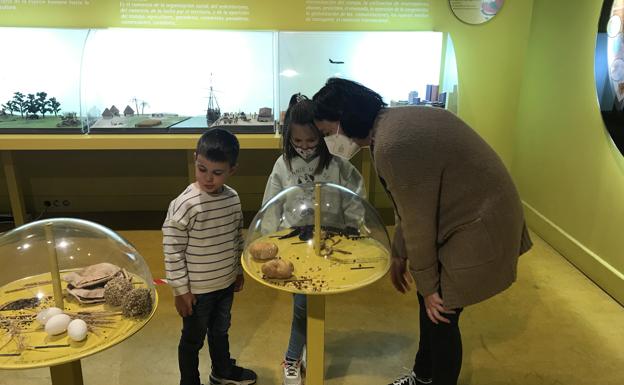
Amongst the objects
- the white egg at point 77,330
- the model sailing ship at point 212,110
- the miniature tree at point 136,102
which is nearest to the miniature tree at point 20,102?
the miniature tree at point 136,102

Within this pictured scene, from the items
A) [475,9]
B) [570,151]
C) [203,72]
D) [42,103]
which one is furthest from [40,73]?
[570,151]

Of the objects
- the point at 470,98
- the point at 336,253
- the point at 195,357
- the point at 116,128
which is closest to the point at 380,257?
the point at 336,253

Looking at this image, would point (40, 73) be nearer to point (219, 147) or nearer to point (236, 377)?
point (219, 147)

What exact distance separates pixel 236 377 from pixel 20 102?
3221 millimetres

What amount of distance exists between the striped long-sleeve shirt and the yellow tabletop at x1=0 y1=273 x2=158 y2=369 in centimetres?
41

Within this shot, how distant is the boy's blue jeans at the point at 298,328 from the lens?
89.1 inches

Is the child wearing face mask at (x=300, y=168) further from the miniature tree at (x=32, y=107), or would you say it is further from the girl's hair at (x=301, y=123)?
the miniature tree at (x=32, y=107)

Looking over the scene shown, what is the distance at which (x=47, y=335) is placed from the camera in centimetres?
131

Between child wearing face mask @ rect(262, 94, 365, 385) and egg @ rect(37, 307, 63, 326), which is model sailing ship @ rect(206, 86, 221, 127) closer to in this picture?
child wearing face mask @ rect(262, 94, 365, 385)

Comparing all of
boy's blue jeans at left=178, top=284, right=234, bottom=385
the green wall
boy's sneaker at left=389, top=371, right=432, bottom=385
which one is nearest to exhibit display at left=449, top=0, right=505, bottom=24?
the green wall

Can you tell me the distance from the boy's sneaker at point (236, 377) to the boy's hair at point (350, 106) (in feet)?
4.42

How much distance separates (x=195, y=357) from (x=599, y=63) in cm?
323

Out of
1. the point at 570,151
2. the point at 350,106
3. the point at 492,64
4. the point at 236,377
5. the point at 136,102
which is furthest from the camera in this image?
the point at 492,64

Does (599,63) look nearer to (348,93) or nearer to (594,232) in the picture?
(594,232)
